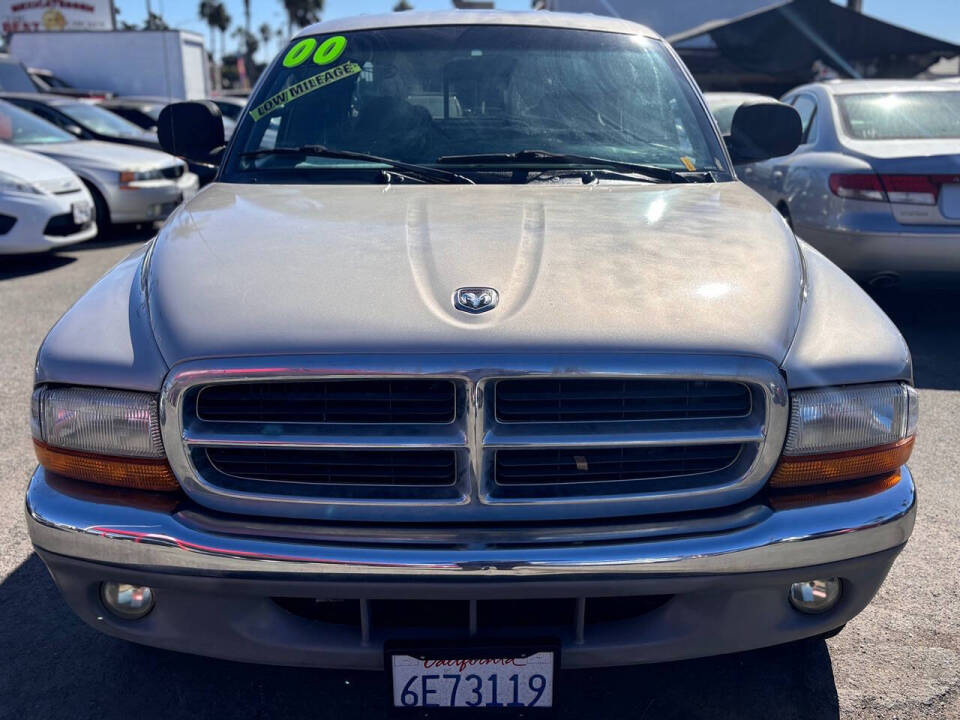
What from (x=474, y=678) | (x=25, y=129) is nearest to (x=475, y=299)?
(x=474, y=678)

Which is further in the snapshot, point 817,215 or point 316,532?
point 817,215

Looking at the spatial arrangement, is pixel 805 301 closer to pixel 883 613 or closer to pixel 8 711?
pixel 883 613

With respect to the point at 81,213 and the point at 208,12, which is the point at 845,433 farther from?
the point at 208,12

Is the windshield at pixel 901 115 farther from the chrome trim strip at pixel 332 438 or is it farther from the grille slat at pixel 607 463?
the chrome trim strip at pixel 332 438

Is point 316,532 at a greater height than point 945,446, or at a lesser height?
greater

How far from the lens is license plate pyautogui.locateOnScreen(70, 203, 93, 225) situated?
846cm

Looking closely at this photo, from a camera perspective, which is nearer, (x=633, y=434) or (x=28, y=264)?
(x=633, y=434)

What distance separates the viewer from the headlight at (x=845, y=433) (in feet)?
6.68

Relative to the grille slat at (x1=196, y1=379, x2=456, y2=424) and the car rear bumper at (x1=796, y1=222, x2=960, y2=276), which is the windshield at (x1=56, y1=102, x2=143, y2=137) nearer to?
the car rear bumper at (x1=796, y1=222, x2=960, y2=276)

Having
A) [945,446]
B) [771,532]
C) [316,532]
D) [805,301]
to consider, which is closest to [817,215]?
[945,446]

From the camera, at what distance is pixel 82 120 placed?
465 inches

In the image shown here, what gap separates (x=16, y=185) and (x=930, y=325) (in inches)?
292

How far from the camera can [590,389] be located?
1991mm

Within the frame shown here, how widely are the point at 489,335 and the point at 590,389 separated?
0.25 metres
